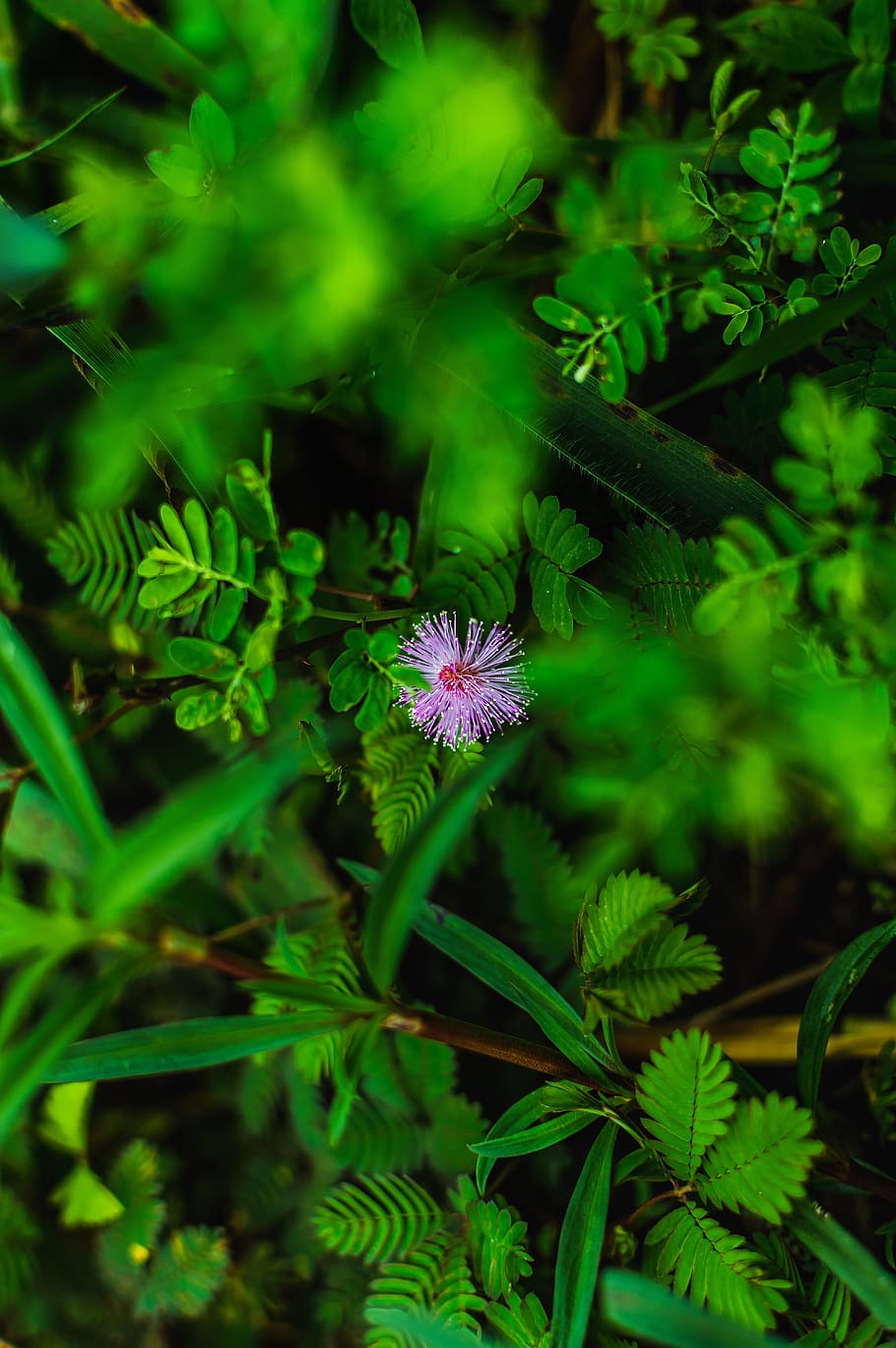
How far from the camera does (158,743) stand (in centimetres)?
134

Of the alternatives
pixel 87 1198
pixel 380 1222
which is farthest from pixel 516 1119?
pixel 87 1198

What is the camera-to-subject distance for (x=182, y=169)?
81 cm

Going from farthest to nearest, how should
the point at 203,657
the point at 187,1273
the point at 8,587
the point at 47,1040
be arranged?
the point at 187,1273
the point at 8,587
the point at 203,657
the point at 47,1040

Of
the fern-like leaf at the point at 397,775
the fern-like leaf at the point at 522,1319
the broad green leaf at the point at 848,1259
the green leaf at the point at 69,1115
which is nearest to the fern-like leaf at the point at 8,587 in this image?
the fern-like leaf at the point at 397,775

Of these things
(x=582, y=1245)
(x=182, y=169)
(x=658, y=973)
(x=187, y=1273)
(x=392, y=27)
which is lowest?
(x=187, y=1273)

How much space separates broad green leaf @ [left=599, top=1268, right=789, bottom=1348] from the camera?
61 cm

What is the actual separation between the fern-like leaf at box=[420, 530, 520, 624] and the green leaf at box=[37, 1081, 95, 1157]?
898mm

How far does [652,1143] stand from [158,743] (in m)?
0.87

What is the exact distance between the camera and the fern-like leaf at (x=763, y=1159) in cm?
74

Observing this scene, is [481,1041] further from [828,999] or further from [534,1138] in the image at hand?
[828,999]

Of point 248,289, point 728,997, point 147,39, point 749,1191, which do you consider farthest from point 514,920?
point 147,39

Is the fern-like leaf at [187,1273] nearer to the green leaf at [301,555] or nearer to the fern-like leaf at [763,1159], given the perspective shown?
the fern-like leaf at [763,1159]

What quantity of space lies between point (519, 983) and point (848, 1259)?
35 cm

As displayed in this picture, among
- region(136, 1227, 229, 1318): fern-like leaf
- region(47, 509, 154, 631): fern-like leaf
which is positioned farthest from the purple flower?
region(136, 1227, 229, 1318): fern-like leaf
